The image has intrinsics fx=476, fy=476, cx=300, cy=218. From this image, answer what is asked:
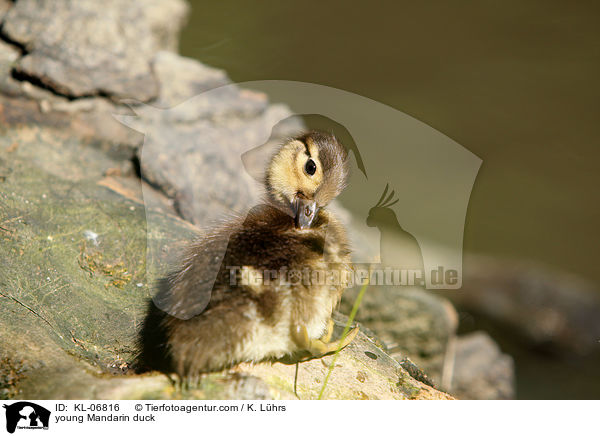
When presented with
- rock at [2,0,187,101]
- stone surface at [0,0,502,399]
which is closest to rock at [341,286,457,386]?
stone surface at [0,0,502,399]

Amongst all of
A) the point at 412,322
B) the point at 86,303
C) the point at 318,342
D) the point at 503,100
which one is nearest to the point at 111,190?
the point at 86,303

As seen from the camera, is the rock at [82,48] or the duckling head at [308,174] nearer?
the duckling head at [308,174]

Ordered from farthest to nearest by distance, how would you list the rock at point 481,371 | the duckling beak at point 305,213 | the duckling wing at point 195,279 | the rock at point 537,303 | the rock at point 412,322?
the rock at point 537,303
the rock at point 481,371
the rock at point 412,322
the duckling beak at point 305,213
the duckling wing at point 195,279

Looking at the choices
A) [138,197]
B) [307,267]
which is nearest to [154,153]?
[138,197]

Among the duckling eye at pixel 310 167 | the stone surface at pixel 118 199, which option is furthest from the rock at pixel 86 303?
the duckling eye at pixel 310 167

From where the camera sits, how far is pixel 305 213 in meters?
1.40

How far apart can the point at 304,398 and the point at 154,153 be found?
1.30m

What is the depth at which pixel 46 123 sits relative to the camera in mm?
2098

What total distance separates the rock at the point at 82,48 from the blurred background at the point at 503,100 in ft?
2.26

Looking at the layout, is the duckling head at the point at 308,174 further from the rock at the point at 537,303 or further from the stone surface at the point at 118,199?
the rock at the point at 537,303

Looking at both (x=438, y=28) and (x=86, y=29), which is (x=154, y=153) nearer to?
(x=86, y=29)

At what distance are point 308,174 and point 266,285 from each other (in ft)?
1.37

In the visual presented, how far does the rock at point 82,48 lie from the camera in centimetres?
218
